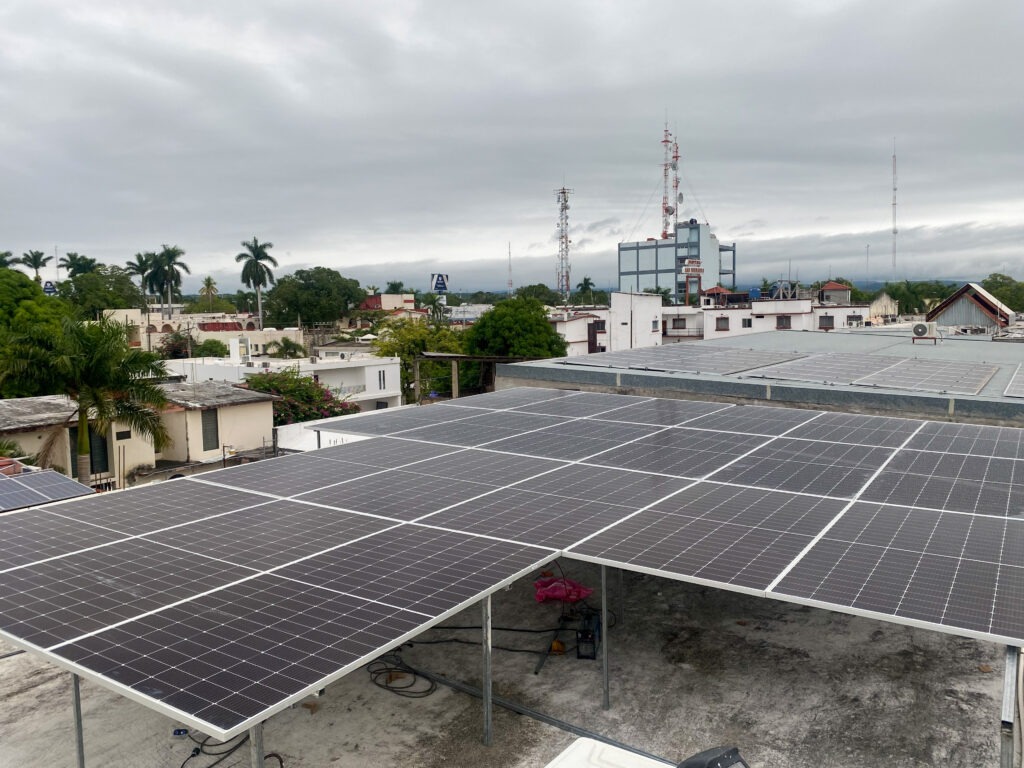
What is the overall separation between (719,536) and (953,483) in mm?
5669

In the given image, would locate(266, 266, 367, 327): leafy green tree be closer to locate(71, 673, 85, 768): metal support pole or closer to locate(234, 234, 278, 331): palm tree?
locate(234, 234, 278, 331): palm tree

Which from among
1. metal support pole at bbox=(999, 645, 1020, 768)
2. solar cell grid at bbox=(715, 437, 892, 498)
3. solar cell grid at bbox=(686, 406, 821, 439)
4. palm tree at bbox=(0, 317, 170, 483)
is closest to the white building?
palm tree at bbox=(0, 317, 170, 483)

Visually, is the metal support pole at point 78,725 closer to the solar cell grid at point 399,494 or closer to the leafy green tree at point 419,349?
the solar cell grid at point 399,494

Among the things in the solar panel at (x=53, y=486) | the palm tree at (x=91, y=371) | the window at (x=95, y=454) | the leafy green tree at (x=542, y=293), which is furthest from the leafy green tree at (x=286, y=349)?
the leafy green tree at (x=542, y=293)

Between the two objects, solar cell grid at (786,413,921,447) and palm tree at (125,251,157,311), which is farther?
palm tree at (125,251,157,311)

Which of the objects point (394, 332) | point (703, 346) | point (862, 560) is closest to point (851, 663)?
point (862, 560)

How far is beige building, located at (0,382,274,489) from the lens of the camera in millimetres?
31766

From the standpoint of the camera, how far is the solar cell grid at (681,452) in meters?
15.9

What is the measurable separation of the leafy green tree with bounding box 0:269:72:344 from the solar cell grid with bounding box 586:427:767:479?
150 ft

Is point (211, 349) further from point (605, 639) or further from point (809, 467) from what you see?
point (605, 639)

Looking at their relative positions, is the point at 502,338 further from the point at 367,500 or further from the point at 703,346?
the point at 367,500

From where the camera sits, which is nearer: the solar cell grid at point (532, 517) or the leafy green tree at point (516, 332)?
the solar cell grid at point (532, 517)

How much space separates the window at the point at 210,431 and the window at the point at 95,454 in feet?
15.4

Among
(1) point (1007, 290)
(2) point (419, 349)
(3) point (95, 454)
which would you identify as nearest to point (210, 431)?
(3) point (95, 454)
